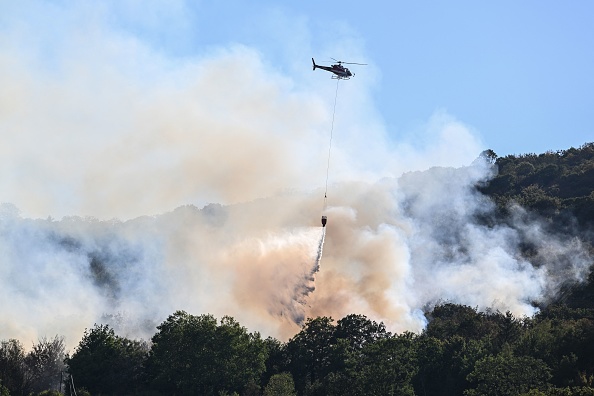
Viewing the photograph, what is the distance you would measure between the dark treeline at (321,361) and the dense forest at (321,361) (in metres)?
0.14

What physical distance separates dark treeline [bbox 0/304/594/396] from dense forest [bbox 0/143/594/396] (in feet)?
0.45

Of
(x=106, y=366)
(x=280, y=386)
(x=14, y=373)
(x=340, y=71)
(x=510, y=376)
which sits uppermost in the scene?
(x=340, y=71)

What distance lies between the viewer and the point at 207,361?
115 m

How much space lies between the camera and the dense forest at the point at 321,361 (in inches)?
4021

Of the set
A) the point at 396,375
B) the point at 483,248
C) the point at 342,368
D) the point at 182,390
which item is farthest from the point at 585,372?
the point at 483,248

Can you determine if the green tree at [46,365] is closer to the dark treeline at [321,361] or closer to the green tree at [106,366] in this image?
the dark treeline at [321,361]

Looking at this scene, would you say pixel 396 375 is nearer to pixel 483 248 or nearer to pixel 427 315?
pixel 427 315

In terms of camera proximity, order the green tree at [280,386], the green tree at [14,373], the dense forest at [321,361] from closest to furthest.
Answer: the dense forest at [321,361] → the green tree at [280,386] → the green tree at [14,373]

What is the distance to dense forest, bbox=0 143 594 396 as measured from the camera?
102125 millimetres

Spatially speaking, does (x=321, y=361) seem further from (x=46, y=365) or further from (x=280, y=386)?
(x=46, y=365)

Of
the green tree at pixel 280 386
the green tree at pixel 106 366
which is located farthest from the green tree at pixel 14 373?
the green tree at pixel 280 386

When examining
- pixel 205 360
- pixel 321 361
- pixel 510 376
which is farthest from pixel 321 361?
pixel 510 376

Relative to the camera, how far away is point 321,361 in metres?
121

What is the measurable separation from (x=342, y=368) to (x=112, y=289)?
85.1 meters
